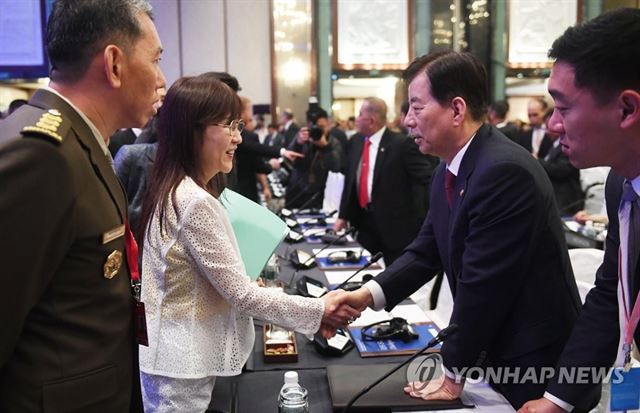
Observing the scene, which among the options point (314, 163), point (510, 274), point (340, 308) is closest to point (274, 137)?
point (314, 163)

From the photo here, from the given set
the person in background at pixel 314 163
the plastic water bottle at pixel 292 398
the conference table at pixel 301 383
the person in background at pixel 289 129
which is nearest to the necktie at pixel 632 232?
the conference table at pixel 301 383

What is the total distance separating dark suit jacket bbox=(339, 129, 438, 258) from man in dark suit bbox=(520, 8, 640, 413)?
3.04 meters

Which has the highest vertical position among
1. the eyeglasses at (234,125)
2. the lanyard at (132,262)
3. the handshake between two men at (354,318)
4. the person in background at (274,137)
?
the eyeglasses at (234,125)

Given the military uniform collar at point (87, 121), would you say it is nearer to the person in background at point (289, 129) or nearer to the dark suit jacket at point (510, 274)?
the dark suit jacket at point (510, 274)

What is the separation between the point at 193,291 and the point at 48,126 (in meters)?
0.63

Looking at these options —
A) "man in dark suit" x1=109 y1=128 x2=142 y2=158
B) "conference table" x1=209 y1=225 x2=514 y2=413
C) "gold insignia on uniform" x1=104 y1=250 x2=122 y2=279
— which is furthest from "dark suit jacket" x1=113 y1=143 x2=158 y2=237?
"gold insignia on uniform" x1=104 y1=250 x2=122 y2=279

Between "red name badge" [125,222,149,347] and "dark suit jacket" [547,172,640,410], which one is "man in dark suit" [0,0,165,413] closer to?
"red name badge" [125,222,149,347]

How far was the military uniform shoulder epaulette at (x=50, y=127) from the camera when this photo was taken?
0.83 m

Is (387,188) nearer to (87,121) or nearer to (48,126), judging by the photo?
(87,121)

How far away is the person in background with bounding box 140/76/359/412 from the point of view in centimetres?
134

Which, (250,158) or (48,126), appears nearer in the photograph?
(48,126)

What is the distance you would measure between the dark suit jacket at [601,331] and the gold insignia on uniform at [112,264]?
945mm

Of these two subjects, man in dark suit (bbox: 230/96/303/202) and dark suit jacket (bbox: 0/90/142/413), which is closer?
dark suit jacket (bbox: 0/90/142/413)

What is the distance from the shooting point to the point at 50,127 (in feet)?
2.81
